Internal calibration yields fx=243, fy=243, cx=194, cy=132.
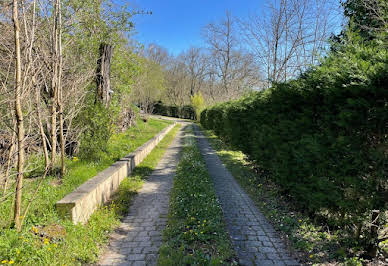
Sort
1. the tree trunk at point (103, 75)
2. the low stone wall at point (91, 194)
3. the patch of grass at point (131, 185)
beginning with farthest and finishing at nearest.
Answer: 1. the tree trunk at point (103, 75)
2. the patch of grass at point (131, 185)
3. the low stone wall at point (91, 194)

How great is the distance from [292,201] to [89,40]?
273 inches

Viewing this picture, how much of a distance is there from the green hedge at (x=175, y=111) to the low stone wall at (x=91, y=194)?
42208 mm

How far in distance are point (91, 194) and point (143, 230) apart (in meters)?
1.11

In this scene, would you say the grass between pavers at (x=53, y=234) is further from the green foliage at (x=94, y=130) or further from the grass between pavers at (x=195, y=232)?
the green foliage at (x=94, y=130)

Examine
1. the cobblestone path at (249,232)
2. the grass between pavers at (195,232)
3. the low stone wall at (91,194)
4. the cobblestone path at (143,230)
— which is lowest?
the cobblestone path at (143,230)

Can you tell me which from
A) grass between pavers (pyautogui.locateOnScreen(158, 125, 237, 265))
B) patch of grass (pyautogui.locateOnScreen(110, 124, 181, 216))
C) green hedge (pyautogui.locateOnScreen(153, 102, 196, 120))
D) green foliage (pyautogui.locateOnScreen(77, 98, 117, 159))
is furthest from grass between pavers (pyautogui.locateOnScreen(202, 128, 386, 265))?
green hedge (pyautogui.locateOnScreen(153, 102, 196, 120))


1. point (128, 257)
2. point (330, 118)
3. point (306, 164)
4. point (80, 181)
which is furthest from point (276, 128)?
point (80, 181)

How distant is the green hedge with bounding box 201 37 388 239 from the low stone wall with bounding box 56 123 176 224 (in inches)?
137

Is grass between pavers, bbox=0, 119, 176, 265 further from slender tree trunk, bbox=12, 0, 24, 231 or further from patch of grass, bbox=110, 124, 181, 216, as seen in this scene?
slender tree trunk, bbox=12, 0, 24, 231

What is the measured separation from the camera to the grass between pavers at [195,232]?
2.90 metres

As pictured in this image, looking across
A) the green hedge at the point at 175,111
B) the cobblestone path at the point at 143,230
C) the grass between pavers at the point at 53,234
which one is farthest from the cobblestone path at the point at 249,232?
the green hedge at the point at 175,111

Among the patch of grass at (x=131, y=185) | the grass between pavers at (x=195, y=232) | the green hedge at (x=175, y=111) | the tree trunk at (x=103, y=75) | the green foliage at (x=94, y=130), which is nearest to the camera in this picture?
the grass between pavers at (x=195, y=232)

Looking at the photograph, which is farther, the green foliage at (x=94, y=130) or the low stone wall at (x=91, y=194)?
the green foliage at (x=94, y=130)

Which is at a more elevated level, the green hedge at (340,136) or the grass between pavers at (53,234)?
the green hedge at (340,136)
